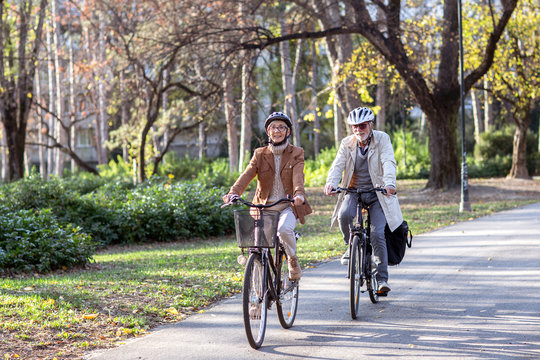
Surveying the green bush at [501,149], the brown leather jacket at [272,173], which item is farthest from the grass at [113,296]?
the green bush at [501,149]

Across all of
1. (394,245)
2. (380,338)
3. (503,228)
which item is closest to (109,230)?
(503,228)

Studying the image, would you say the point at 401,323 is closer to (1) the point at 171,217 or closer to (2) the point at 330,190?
(2) the point at 330,190

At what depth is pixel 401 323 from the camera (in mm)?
6836

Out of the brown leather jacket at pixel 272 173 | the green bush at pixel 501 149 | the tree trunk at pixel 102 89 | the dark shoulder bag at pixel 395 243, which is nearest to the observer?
the brown leather jacket at pixel 272 173

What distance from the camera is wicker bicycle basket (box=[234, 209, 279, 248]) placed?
590 centimetres

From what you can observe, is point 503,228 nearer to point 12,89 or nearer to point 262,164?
point 262,164

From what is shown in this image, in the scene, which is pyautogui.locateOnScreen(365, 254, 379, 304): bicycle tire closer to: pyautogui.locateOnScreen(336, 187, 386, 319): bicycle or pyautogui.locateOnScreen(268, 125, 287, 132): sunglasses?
pyautogui.locateOnScreen(336, 187, 386, 319): bicycle

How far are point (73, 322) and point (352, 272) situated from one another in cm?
264

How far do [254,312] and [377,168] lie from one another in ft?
7.64

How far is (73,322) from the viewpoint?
22.6 feet

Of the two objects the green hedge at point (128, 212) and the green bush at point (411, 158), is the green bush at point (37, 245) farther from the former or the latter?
the green bush at point (411, 158)

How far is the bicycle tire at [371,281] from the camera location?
7.40m

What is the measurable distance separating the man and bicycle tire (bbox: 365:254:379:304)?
6 centimetres

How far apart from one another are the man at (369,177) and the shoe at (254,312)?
158 centimetres
